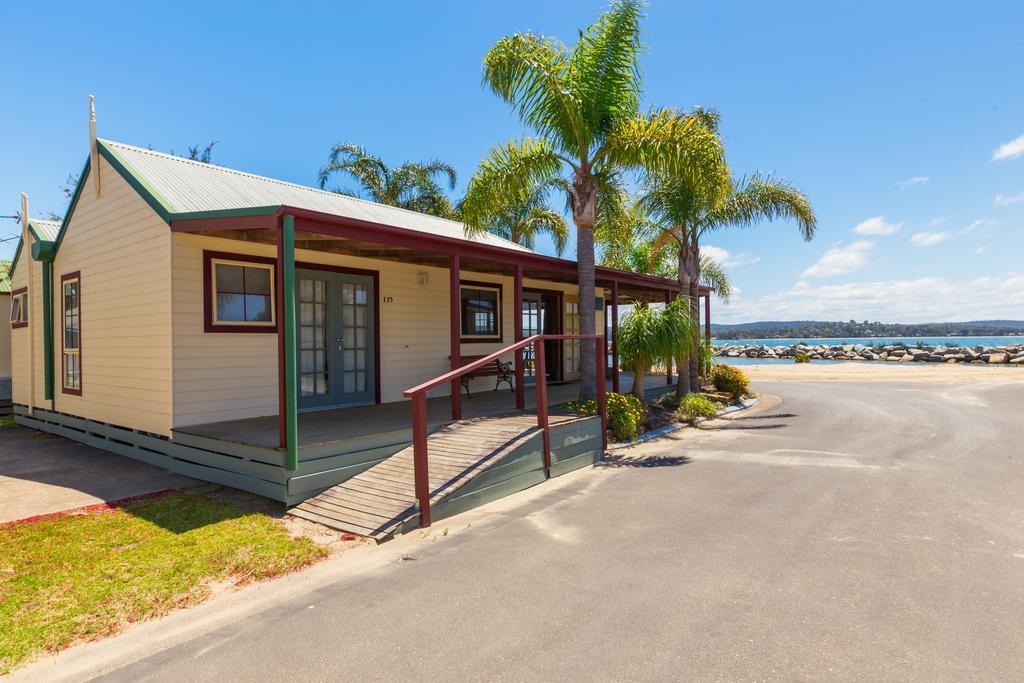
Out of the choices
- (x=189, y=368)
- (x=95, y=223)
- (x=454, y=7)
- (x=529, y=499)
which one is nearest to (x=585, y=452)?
(x=529, y=499)

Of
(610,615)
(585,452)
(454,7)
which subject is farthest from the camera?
(454,7)

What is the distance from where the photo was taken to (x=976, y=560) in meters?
4.09

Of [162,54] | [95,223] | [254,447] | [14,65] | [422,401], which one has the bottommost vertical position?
[254,447]

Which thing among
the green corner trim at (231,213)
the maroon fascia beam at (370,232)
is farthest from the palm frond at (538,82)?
the green corner trim at (231,213)

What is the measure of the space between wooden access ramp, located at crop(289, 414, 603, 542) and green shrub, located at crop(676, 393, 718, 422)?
14.7 ft

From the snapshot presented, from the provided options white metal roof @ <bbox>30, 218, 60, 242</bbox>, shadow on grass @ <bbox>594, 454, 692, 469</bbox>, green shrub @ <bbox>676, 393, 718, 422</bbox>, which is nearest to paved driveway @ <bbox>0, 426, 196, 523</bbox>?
white metal roof @ <bbox>30, 218, 60, 242</bbox>

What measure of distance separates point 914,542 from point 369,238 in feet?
20.4

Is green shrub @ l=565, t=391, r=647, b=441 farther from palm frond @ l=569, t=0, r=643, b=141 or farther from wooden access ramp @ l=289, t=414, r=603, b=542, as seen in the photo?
palm frond @ l=569, t=0, r=643, b=141

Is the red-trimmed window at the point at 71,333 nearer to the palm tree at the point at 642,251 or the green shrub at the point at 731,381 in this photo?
the palm tree at the point at 642,251

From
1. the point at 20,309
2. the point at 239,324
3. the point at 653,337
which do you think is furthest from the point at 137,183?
the point at 653,337

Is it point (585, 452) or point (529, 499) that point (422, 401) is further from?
point (585, 452)

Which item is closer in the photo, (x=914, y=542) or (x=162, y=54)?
(x=914, y=542)

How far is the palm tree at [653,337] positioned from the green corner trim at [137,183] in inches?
316

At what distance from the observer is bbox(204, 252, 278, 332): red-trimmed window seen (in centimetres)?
729
